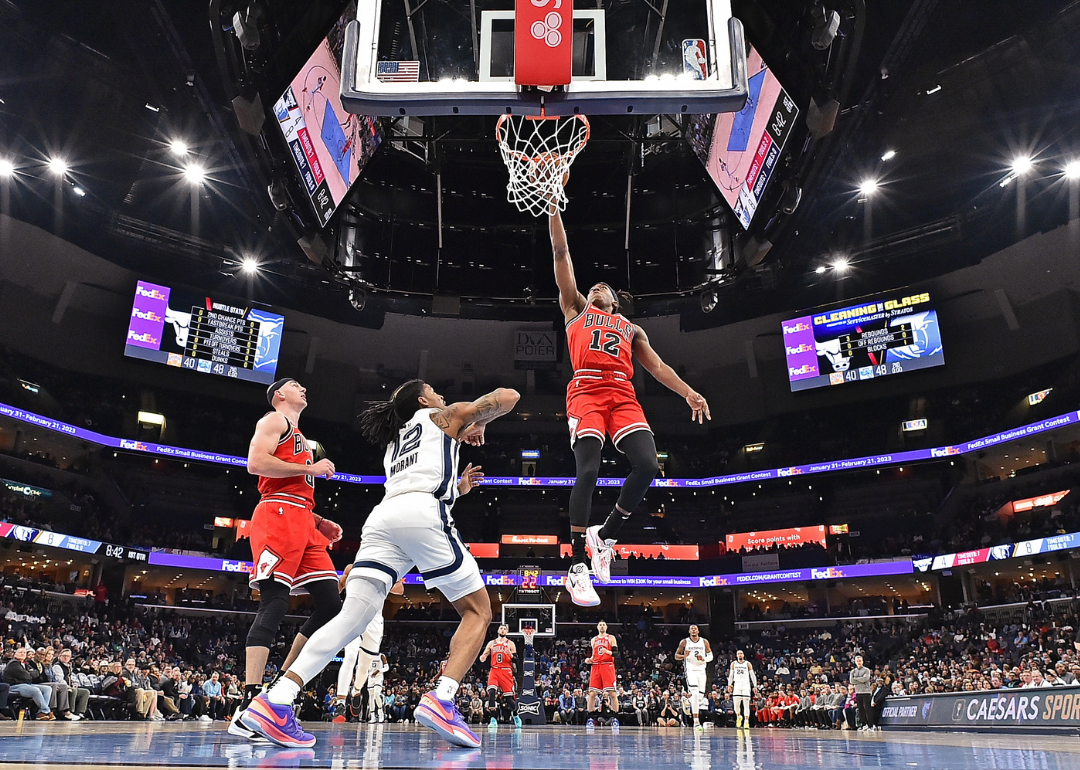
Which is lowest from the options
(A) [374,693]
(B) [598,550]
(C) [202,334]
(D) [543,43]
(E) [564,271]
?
(A) [374,693]

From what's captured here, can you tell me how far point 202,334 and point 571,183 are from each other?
15020mm

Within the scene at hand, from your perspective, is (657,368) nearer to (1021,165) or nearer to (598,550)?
(598,550)

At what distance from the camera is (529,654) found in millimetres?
22156

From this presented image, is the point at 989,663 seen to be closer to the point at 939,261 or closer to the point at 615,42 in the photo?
the point at 939,261

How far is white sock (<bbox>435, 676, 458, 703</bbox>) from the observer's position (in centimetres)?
407

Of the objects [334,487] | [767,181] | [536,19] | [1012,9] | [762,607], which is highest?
[1012,9]

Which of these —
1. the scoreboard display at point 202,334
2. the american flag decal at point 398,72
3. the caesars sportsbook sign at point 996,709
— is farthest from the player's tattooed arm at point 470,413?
the scoreboard display at point 202,334

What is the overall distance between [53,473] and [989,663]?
31.6 meters

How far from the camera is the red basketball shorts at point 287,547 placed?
5.34 m

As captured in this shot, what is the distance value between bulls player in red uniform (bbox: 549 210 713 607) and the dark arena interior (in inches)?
1.4

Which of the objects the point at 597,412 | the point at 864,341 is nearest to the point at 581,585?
the point at 597,412

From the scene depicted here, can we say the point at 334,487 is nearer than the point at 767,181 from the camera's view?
No

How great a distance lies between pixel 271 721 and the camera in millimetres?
3701

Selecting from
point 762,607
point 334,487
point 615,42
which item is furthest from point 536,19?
point 762,607
